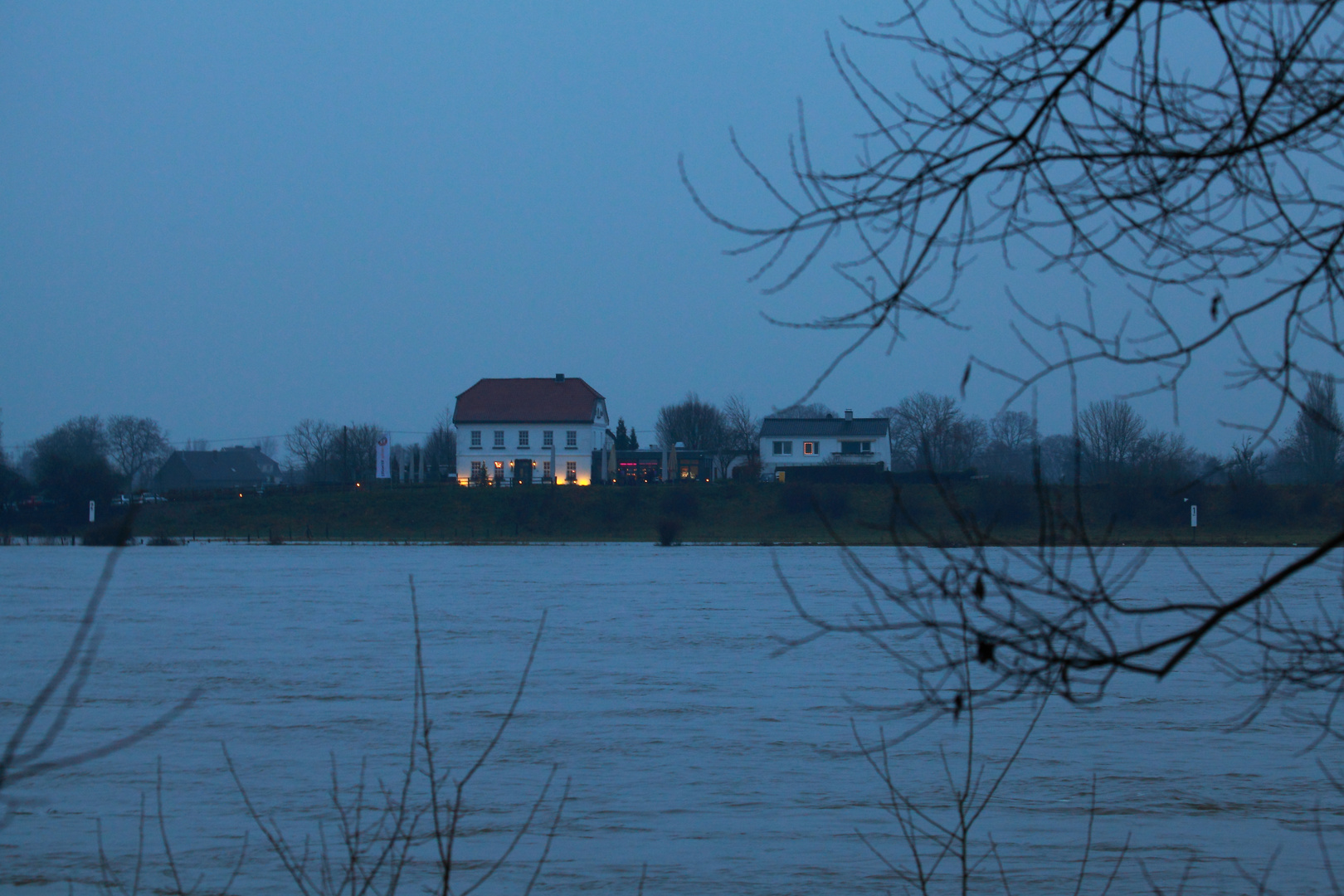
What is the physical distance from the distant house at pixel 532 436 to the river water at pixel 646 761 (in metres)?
56.6

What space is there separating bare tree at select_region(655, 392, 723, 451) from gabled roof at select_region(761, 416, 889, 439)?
16710 mm

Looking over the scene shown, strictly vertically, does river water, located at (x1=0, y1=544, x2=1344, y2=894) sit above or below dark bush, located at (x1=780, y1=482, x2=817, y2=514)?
below

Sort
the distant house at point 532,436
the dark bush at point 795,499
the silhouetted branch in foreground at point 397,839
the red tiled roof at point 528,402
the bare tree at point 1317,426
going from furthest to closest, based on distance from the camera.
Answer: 1. the red tiled roof at point 528,402
2. the distant house at point 532,436
3. the dark bush at point 795,499
4. the silhouetted branch in foreground at point 397,839
5. the bare tree at point 1317,426

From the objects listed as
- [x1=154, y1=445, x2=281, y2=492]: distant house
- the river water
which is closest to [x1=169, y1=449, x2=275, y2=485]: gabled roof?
[x1=154, y1=445, x2=281, y2=492]: distant house

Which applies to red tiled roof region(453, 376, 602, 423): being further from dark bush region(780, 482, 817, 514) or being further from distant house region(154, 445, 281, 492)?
distant house region(154, 445, 281, 492)

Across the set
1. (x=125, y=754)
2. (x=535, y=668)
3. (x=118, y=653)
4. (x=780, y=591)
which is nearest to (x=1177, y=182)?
(x=125, y=754)

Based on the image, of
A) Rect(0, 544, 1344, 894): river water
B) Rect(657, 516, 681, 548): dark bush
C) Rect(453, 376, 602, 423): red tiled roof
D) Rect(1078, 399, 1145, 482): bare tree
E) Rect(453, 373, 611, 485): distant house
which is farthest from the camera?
Rect(453, 376, 602, 423): red tiled roof

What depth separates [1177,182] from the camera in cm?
338

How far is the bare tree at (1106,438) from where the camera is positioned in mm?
5702

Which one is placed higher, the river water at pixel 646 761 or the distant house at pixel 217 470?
the distant house at pixel 217 470

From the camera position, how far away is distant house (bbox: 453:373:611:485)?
8106 centimetres

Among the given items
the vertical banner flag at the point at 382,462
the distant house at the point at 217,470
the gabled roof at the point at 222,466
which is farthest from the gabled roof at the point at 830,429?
the gabled roof at the point at 222,466

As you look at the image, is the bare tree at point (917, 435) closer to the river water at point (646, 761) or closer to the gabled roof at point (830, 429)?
the gabled roof at point (830, 429)

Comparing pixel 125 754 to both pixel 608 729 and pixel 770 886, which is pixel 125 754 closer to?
pixel 608 729
